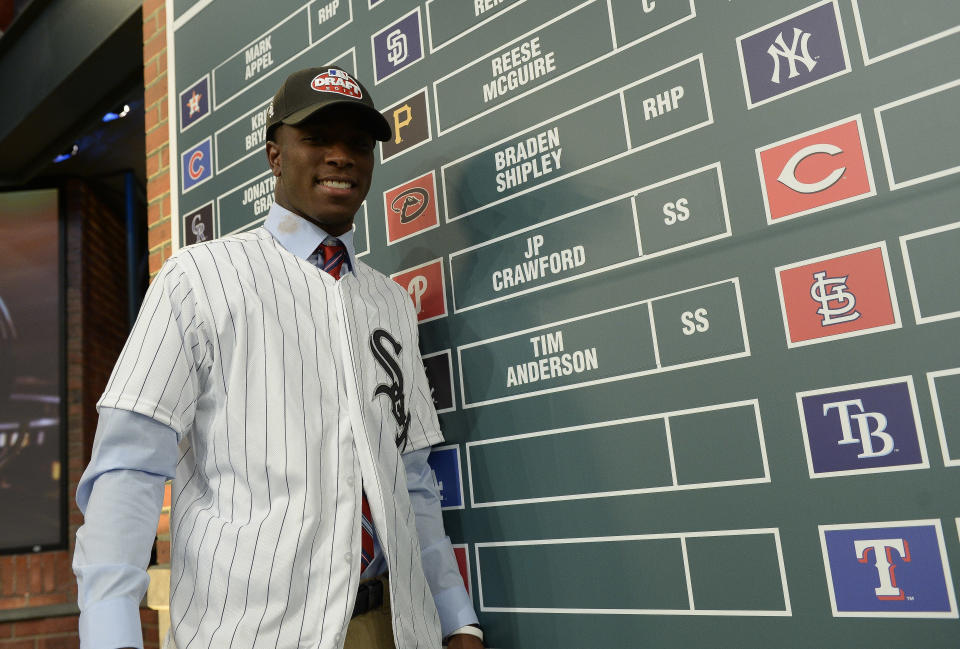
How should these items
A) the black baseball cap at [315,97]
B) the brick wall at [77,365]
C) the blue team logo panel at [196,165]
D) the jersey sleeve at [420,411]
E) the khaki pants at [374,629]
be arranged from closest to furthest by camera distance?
the khaki pants at [374,629], the black baseball cap at [315,97], the jersey sleeve at [420,411], the blue team logo panel at [196,165], the brick wall at [77,365]

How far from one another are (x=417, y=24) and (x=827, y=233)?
48.4 inches

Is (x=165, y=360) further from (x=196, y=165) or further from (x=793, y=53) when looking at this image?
(x=196, y=165)

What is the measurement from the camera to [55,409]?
543cm

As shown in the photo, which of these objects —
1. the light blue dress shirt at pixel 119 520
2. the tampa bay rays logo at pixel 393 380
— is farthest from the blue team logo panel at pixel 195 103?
the light blue dress shirt at pixel 119 520

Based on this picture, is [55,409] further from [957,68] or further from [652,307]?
[957,68]

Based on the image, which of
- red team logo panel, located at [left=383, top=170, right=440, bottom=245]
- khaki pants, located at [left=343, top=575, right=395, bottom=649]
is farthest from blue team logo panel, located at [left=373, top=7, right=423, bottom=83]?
khaki pants, located at [left=343, top=575, right=395, bottom=649]

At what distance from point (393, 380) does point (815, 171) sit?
898mm

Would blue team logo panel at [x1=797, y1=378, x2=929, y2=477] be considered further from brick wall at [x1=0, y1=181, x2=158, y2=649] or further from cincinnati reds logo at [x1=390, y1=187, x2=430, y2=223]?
brick wall at [x1=0, y1=181, x2=158, y2=649]

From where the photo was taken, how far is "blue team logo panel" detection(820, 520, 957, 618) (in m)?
1.12

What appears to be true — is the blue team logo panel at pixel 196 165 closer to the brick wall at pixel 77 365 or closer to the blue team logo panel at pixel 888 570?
the blue team logo panel at pixel 888 570

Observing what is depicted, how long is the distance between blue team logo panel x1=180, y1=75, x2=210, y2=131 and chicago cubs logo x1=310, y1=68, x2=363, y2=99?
1.34 m

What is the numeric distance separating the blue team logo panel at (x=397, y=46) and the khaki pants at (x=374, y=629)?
1328 mm

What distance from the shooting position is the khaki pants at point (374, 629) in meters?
1.35

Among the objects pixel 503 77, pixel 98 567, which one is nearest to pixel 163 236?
pixel 503 77
